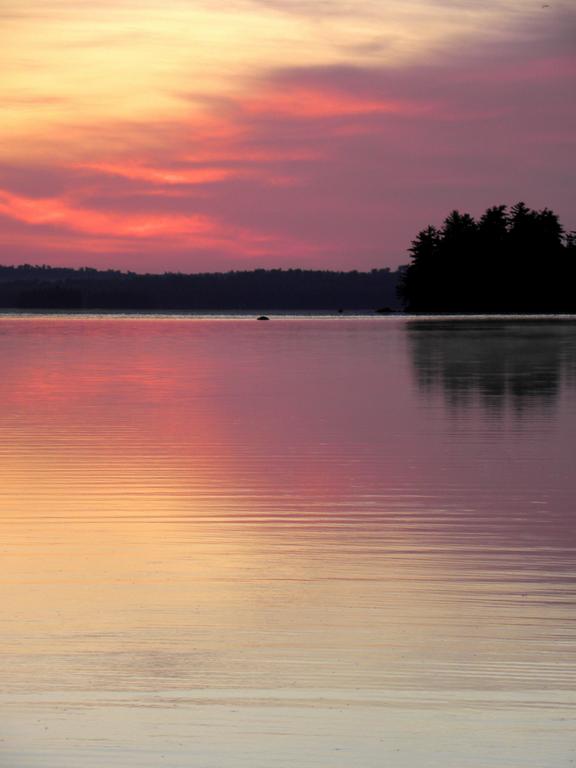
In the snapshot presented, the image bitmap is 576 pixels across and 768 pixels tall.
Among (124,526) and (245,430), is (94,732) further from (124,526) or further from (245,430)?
(245,430)

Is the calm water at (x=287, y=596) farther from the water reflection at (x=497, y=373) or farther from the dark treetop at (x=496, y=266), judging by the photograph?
the dark treetop at (x=496, y=266)

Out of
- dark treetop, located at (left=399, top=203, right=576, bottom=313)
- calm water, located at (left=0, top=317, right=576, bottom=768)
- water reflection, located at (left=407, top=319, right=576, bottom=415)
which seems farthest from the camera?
dark treetop, located at (left=399, top=203, right=576, bottom=313)

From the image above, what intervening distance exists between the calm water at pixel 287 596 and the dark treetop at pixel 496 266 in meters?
160

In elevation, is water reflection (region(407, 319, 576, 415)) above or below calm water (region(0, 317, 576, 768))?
below

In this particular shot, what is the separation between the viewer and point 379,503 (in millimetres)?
15578

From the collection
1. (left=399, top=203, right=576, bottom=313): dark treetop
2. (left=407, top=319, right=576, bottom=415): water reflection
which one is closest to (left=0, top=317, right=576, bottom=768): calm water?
(left=407, top=319, right=576, bottom=415): water reflection

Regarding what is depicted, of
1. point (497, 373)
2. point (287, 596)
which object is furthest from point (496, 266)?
point (287, 596)

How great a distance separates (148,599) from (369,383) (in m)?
27.9

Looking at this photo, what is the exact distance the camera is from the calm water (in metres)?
7.36

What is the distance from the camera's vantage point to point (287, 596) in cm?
1058

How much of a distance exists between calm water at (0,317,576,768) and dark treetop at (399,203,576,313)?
6300 inches

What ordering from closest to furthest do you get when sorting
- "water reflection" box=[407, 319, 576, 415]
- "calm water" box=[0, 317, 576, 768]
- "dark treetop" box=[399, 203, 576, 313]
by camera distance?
"calm water" box=[0, 317, 576, 768]
"water reflection" box=[407, 319, 576, 415]
"dark treetop" box=[399, 203, 576, 313]

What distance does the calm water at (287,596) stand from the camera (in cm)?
736

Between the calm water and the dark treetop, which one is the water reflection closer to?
the calm water
